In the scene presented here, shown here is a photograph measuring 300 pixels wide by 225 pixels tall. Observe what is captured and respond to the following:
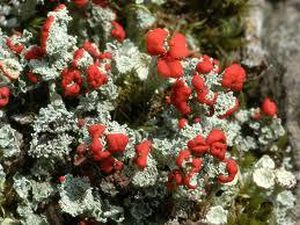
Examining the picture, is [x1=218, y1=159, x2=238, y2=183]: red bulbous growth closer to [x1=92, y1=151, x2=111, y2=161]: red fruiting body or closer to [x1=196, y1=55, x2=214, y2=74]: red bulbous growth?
[x1=196, y1=55, x2=214, y2=74]: red bulbous growth

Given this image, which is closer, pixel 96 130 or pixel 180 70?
pixel 96 130

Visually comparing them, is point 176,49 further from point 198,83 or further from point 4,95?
point 4,95

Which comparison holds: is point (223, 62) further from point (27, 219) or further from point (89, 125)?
point (27, 219)

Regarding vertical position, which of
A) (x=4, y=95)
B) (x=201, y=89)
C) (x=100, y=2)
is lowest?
(x=4, y=95)

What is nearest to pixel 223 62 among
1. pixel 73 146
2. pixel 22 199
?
pixel 73 146

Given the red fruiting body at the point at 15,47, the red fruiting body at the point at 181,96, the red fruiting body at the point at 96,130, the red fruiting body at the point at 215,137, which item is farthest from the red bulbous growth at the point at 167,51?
the red fruiting body at the point at 15,47

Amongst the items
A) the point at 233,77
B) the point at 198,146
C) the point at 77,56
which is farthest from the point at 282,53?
the point at 77,56

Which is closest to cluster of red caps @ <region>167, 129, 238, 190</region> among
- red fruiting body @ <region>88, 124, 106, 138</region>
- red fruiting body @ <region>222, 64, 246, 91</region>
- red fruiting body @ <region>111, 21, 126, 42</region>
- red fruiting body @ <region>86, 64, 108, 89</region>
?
red fruiting body @ <region>222, 64, 246, 91</region>
